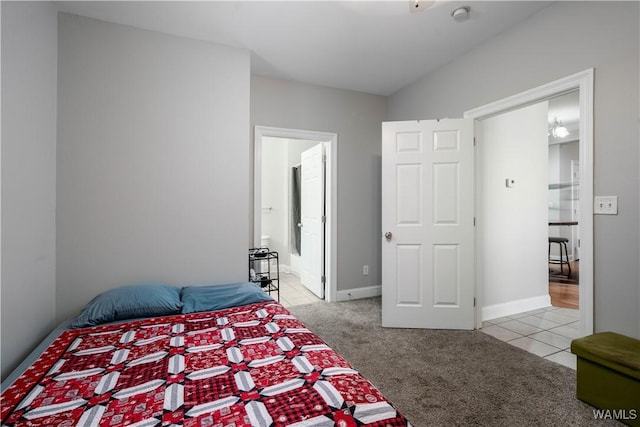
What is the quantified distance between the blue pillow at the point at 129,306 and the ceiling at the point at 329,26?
2.10m

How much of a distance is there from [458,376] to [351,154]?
2761 mm

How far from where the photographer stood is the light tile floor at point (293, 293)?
3984mm

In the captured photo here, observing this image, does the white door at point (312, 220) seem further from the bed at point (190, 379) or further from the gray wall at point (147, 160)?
the bed at point (190, 379)

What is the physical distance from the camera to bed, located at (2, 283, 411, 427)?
1.03 metres

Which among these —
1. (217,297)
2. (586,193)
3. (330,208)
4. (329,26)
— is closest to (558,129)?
(586,193)

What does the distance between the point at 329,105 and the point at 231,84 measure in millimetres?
A: 1462

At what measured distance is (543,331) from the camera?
2975 mm

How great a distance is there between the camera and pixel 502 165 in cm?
335

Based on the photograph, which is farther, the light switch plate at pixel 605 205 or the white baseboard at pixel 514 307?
the white baseboard at pixel 514 307

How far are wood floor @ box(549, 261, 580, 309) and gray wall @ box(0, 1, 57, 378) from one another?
16.7 feet

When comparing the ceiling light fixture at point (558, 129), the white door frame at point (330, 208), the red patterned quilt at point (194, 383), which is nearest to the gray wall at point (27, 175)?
the red patterned quilt at point (194, 383)

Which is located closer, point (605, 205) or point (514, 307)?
point (605, 205)

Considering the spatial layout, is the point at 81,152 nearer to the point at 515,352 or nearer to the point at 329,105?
the point at 329,105

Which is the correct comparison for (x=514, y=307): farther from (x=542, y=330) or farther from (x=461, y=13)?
(x=461, y=13)
